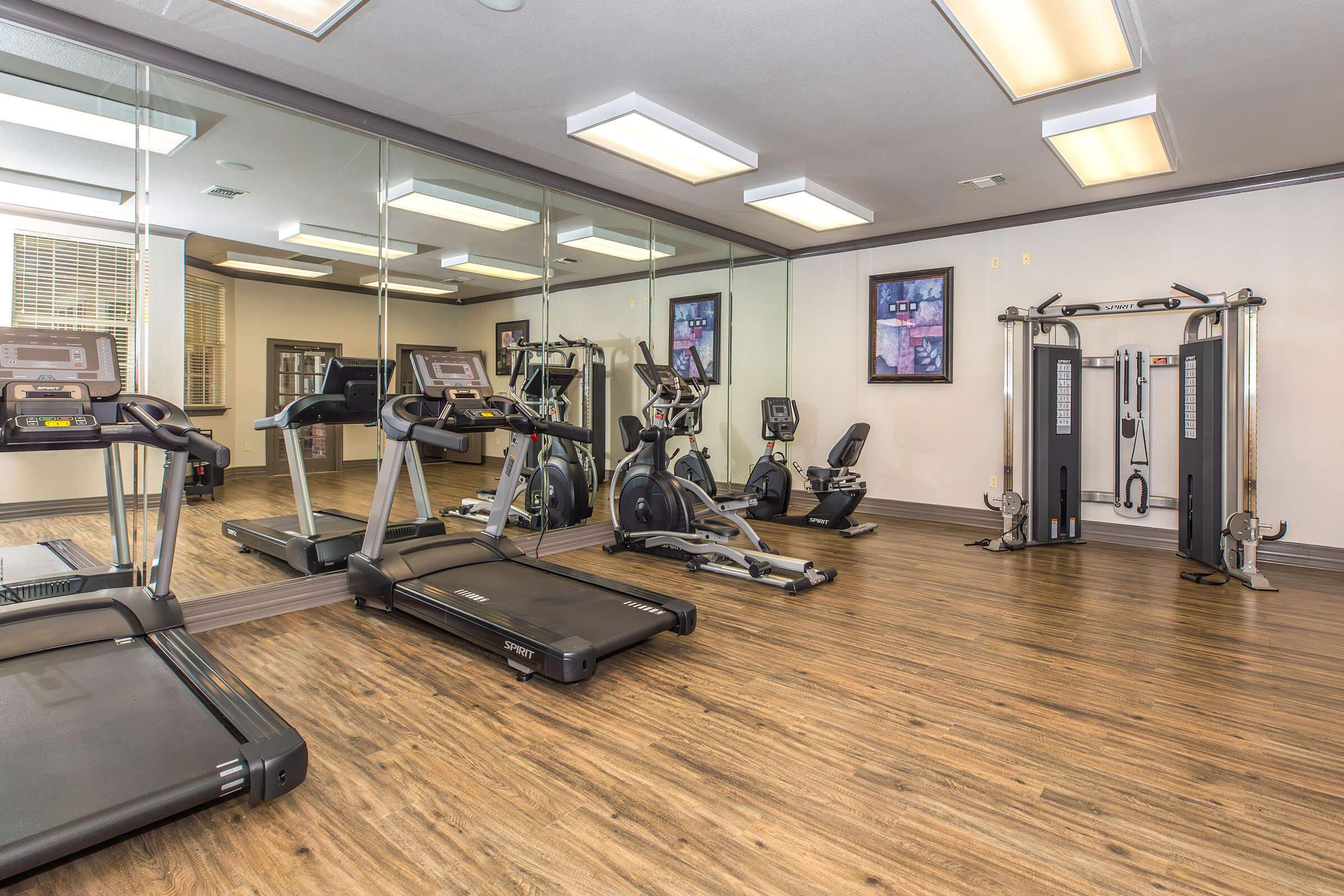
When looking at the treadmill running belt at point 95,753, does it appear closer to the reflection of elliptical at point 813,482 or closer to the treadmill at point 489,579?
the treadmill at point 489,579

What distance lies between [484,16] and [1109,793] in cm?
375

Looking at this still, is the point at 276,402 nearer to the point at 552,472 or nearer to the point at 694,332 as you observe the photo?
the point at 552,472

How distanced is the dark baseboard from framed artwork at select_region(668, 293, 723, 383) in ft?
7.22

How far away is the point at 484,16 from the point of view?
9.87ft

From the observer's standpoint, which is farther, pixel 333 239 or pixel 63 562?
pixel 333 239

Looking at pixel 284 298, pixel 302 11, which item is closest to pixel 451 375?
pixel 284 298

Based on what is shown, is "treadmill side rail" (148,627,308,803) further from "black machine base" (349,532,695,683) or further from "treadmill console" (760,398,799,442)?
"treadmill console" (760,398,799,442)

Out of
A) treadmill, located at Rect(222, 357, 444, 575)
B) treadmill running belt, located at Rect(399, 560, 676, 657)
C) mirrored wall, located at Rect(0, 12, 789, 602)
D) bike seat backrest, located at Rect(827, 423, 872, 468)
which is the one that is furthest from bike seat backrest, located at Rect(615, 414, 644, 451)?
treadmill running belt, located at Rect(399, 560, 676, 657)

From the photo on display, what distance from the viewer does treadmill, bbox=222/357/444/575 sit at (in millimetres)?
3898

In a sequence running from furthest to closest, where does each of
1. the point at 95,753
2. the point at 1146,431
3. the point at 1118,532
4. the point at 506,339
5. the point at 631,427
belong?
the point at 631,427, the point at 1118,532, the point at 1146,431, the point at 506,339, the point at 95,753

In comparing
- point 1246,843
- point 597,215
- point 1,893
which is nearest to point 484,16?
point 597,215

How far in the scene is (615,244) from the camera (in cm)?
571

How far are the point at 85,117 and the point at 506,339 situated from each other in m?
2.68

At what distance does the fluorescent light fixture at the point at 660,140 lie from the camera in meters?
3.81
